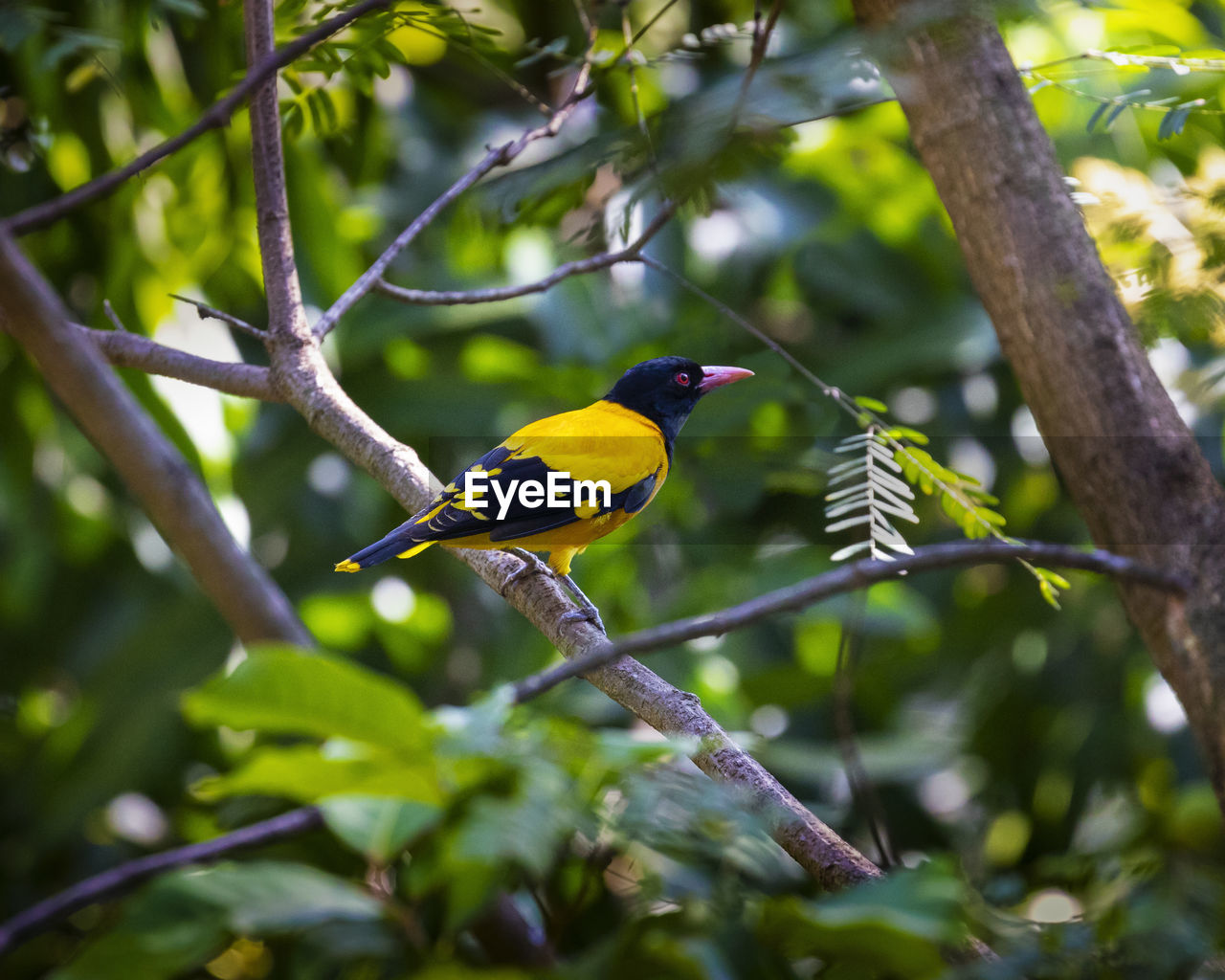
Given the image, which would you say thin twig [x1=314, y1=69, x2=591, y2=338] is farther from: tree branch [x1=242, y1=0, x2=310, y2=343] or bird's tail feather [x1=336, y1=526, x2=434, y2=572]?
bird's tail feather [x1=336, y1=526, x2=434, y2=572]

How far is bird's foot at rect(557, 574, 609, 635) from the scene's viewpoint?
62.5 inches

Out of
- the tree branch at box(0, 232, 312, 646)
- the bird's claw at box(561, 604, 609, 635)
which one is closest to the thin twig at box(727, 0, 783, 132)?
the tree branch at box(0, 232, 312, 646)

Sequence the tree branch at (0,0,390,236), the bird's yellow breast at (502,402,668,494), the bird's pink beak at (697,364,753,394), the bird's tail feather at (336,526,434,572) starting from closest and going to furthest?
1. the tree branch at (0,0,390,236)
2. the bird's tail feather at (336,526,434,572)
3. the bird's yellow breast at (502,402,668,494)
4. the bird's pink beak at (697,364,753,394)

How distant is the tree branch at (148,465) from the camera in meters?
0.73

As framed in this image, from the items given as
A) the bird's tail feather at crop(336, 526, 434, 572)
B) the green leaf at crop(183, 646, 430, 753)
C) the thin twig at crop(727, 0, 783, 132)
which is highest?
the thin twig at crop(727, 0, 783, 132)

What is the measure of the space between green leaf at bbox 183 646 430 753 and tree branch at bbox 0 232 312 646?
12 cm

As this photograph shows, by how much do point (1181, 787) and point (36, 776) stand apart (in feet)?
13.1

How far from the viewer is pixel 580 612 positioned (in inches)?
65.8

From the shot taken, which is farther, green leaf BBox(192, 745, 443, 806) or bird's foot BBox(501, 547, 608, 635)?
bird's foot BBox(501, 547, 608, 635)

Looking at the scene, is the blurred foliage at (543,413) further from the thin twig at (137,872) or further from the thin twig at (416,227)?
the thin twig at (137,872)

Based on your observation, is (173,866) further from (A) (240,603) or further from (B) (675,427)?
(B) (675,427)

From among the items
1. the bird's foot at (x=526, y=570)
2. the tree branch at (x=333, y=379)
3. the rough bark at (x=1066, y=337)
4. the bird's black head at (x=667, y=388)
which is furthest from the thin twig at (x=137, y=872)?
the bird's black head at (x=667, y=388)

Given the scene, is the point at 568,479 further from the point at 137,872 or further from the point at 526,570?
the point at 137,872

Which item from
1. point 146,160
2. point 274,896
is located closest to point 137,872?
point 274,896
